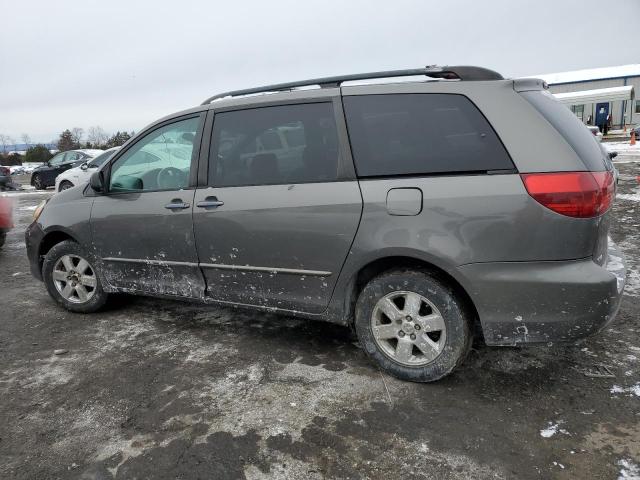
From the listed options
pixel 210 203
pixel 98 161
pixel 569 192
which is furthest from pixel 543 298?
pixel 98 161

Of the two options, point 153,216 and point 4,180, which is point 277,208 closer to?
point 153,216

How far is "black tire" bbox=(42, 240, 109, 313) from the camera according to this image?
4.25m

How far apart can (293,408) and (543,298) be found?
59.9 inches

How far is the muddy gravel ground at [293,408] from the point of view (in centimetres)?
227

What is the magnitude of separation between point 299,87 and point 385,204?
118cm

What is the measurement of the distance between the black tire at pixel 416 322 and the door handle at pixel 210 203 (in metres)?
1.22

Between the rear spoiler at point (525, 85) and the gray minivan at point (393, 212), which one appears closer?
the gray minivan at point (393, 212)

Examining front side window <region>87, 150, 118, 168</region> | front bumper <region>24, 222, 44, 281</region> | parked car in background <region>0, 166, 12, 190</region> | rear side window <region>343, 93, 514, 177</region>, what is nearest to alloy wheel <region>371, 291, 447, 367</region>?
rear side window <region>343, 93, 514, 177</region>

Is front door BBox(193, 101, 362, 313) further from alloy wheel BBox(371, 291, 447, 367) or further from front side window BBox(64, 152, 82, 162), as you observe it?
front side window BBox(64, 152, 82, 162)

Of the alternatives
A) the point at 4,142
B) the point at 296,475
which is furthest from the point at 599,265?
the point at 4,142

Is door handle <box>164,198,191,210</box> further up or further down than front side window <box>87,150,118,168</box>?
further down

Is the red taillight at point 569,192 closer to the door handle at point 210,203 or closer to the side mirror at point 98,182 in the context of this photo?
the door handle at point 210,203

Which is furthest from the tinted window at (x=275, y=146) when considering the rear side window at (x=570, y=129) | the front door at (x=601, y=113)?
the front door at (x=601, y=113)

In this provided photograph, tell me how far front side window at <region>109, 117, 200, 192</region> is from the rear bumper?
7.40 feet
